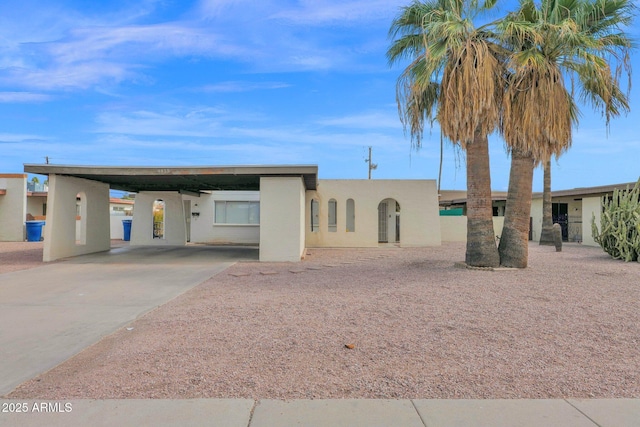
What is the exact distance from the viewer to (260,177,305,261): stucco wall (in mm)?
14398

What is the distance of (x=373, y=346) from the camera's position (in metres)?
5.20

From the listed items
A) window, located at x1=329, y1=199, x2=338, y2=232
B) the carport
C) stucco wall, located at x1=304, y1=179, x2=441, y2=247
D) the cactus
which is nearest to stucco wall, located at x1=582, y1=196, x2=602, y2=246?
the cactus

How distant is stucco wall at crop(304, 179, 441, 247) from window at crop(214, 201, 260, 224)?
14.8 ft

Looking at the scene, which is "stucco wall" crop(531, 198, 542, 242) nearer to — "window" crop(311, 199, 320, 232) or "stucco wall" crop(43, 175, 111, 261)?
"window" crop(311, 199, 320, 232)

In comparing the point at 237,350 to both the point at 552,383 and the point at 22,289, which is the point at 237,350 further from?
the point at 22,289

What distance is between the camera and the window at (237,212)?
82.5 feet

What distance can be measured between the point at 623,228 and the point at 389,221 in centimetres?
1267

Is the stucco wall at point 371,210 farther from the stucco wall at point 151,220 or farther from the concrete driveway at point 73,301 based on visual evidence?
the concrete driveway at point 73,301

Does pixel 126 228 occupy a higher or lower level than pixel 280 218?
lower

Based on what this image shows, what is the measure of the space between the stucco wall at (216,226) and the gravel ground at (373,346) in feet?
52.6

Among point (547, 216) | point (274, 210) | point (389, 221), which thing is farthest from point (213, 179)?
point (547, 216)

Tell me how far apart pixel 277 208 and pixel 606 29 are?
10.5m

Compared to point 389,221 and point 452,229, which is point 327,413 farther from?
point 452,229

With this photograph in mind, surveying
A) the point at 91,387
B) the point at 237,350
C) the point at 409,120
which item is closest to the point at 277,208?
the point at 409,120
